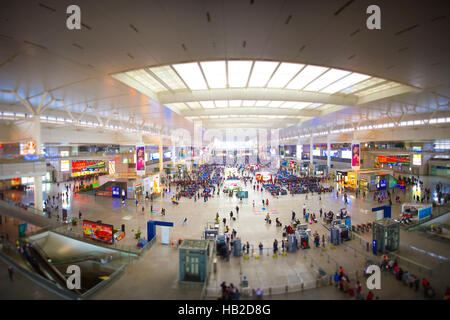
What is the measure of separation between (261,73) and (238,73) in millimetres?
1270

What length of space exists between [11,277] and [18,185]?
28.7 metres

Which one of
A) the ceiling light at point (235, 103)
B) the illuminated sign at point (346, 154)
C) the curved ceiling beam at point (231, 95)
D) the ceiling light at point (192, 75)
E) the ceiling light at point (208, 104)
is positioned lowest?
the illuminated sign at point (346, 154)

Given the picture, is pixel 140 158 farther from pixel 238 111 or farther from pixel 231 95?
pixel 231 95

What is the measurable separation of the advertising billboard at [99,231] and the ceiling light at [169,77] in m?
8.67

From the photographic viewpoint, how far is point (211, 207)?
18141 mm

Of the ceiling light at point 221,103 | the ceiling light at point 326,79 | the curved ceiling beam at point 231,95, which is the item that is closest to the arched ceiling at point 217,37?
the ceiling light at point 326,79

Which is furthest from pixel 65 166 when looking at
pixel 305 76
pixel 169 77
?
pixel 305 76

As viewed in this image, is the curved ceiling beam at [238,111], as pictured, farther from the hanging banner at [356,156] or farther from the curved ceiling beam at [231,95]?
the hanging banner at [356,156]

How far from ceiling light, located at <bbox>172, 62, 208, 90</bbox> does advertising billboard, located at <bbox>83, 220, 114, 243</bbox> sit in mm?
9199

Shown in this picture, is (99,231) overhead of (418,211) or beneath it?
beneath

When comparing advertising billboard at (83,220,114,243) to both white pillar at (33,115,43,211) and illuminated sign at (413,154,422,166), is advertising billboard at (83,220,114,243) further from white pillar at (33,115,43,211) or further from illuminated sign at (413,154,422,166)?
illuminated sign at (413,154,422,166)

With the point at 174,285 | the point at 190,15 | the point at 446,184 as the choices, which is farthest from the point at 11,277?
the point at 446,184

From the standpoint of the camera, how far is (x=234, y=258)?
950 cm

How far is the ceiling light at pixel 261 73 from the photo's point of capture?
30.7 feet
